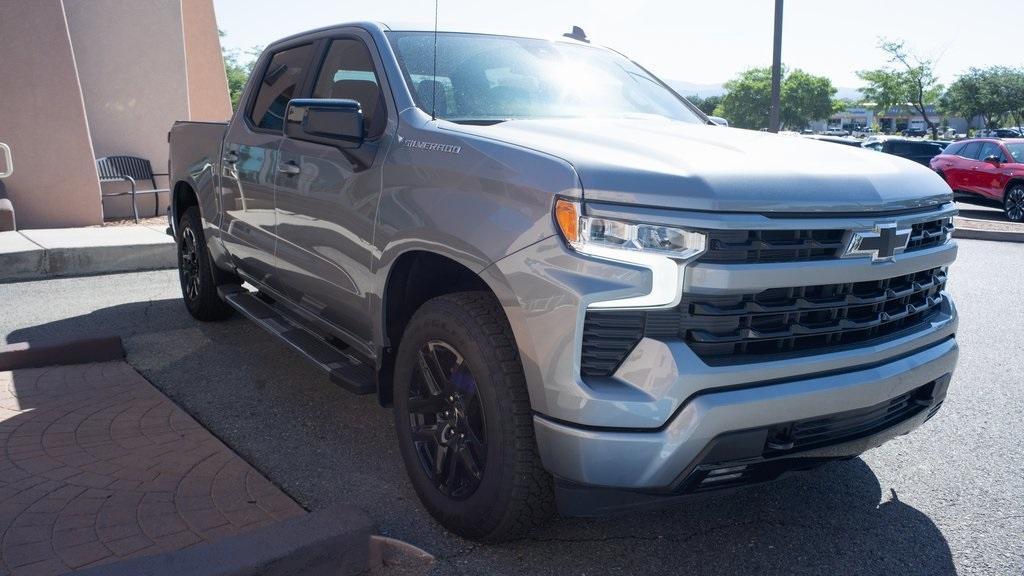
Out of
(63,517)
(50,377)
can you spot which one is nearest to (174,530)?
(63,517)

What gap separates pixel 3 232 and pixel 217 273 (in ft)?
19.2

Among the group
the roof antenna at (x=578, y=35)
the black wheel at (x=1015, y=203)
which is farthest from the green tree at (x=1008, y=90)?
the roof antenna at (x=578, y=35)

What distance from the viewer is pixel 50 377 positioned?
516cm

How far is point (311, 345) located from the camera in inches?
169

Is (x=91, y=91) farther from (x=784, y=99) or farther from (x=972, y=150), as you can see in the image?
(x=784, y=99)

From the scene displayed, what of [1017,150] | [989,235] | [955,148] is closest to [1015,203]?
[1017,150]

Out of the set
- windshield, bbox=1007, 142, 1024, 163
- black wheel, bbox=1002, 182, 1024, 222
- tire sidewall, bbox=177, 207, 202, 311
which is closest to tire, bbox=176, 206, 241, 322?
tire sidewall, bbox=177, 207, 202, 311

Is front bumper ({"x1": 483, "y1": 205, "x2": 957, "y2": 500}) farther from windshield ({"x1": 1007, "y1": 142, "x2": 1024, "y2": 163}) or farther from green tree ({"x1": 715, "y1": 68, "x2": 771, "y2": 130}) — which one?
green tree ({"x1": 715, "y1": 68, "x2": 771, "y2": 130})

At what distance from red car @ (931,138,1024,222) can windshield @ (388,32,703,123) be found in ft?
49.4

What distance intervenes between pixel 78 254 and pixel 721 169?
A: 796cm

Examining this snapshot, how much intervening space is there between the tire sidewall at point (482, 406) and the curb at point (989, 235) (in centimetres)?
1267

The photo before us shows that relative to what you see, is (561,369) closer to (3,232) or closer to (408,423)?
(408,423)

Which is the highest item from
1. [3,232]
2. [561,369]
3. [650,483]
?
[561,369]

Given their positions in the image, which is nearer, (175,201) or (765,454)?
(765,454)
